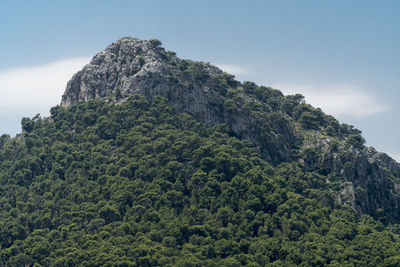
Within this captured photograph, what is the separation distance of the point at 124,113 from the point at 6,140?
35811 mm

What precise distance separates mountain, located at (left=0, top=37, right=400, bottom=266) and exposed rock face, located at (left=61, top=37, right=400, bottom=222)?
346 mm

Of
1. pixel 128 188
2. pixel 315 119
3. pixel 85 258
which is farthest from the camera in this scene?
pixel 315 119

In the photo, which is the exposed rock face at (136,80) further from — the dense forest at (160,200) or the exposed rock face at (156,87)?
the dense forest at (160,200)

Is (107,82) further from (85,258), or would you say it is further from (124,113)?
(85,258)

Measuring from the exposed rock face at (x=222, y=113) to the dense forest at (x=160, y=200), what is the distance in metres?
2.94

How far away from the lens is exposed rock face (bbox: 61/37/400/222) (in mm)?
170500

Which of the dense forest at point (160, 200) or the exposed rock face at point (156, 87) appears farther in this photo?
the exposed rock face at point (156, 87)

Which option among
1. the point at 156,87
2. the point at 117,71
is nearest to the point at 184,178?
the point at 156,87

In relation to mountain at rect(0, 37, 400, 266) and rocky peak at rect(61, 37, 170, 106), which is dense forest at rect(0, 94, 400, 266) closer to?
mountain at rect(0, 37, 400, 266)

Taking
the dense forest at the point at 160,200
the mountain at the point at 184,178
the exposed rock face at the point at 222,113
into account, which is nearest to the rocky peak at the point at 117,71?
the exposed rock face at the point at 222,113

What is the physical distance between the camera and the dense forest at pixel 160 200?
406 ft

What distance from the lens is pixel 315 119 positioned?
191 meters

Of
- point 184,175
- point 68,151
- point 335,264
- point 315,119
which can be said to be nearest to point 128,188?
point 184,175

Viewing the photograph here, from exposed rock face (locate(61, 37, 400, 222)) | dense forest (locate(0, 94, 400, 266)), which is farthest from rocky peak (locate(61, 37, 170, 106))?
dense forest (locate(0, 94, 400, 266))
